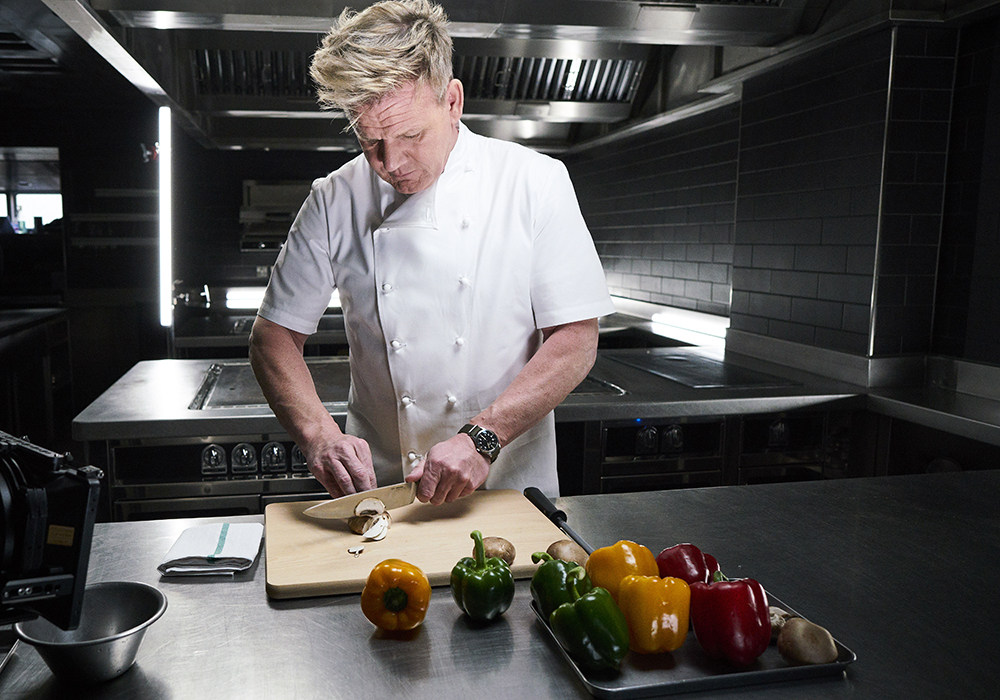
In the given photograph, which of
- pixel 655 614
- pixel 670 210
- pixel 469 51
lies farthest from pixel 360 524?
pixel 670 210

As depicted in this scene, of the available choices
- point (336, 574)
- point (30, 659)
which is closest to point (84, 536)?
point (30, 659)

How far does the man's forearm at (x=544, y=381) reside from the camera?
58.5 inches

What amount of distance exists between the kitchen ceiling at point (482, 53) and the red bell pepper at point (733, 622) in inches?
48.9

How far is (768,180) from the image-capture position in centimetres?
307

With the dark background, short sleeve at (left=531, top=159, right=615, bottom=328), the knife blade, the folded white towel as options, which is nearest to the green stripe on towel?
the folded white towel

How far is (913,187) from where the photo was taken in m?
2.53

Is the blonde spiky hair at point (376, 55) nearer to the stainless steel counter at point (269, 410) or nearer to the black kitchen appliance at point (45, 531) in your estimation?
Result: the black kitchen appliance at point (45, 531)

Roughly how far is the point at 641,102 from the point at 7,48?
3.39 m

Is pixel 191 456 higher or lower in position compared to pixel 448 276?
lower

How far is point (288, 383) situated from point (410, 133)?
0.54 metres

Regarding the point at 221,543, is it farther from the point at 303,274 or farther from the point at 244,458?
the point at 244,458

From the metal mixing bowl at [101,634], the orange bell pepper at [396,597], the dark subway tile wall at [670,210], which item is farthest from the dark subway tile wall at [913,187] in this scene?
the metal mixing bowl at [101,634]

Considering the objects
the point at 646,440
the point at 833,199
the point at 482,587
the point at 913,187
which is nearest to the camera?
the point at 482,587

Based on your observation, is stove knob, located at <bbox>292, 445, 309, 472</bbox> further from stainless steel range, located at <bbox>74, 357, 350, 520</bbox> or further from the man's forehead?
the man's forehead
